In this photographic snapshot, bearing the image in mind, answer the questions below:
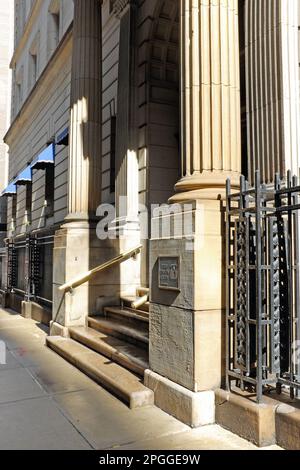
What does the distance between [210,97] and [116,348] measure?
3.96m

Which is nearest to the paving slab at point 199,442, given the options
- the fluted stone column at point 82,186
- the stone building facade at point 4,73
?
the fluted stone column at point 82,186

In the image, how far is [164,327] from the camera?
5156mm

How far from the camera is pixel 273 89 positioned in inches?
252

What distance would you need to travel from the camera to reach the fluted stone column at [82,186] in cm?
938

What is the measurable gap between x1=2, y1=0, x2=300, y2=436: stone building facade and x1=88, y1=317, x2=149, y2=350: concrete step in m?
0.04

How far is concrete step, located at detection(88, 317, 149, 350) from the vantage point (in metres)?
6.82

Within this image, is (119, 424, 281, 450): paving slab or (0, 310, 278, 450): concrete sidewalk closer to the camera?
(119, 424, 281, 450): paving slab

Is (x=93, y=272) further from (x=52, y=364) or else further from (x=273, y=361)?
(x=273, y=361)

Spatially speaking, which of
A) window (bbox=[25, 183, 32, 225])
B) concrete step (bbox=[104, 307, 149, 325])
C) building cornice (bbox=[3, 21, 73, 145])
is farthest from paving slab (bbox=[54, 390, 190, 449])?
window (bbox=[25, 183, 32, 225])

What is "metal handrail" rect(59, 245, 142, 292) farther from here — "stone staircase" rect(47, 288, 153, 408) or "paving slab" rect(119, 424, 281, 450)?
"paving slab" rect(119, 424, 281, 450)

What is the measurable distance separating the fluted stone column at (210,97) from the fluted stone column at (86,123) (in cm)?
483

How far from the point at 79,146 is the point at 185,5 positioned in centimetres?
501

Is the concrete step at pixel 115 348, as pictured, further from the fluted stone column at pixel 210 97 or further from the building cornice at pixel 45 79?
the building cornice at pixel 45 79

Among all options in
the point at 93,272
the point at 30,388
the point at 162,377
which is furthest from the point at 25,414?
the point at 93,272
